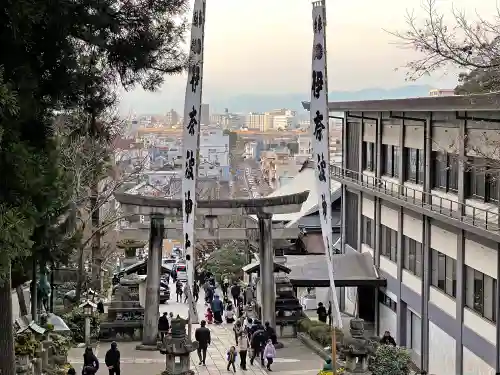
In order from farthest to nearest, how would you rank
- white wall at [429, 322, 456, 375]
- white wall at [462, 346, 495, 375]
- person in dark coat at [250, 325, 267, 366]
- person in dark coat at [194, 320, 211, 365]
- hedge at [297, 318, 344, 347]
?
1. white wall at [429, 322, 456, 375]
2. hedge at [297, 318, 344, 347]
3. person in dark coat at [250, 325, 267, 366]
4. white wall at [462, 346, 495, 375]
5. person in dark coat at [194, 320, 211, 365]

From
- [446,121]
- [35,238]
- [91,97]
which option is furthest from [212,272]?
[91,97]

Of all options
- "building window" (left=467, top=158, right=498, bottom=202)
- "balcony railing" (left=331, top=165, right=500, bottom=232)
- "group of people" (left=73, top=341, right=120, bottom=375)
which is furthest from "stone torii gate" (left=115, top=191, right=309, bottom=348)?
"group of people" (left=73, top=341, right=120, bottom=375)

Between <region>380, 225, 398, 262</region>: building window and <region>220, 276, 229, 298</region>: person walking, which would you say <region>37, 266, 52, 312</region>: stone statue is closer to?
<region>380, 225, 398, 262</region>: building window

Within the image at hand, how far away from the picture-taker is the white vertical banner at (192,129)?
16.7 metres

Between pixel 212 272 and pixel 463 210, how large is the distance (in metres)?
23.5

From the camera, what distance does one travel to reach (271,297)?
26438 millimetres

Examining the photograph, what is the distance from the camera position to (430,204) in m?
26.4

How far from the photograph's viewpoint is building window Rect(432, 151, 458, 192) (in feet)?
83.6

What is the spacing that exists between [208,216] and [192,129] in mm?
9335

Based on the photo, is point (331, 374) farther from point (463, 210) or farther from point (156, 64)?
point (463, 210)

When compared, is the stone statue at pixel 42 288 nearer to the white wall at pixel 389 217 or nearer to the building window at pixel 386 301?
the building window at pixel 386 301

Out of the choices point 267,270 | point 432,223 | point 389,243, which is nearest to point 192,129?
point 267,270

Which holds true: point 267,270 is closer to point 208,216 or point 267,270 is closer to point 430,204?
point 208,216

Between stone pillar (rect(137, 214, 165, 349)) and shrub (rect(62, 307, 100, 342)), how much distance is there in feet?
6.07
